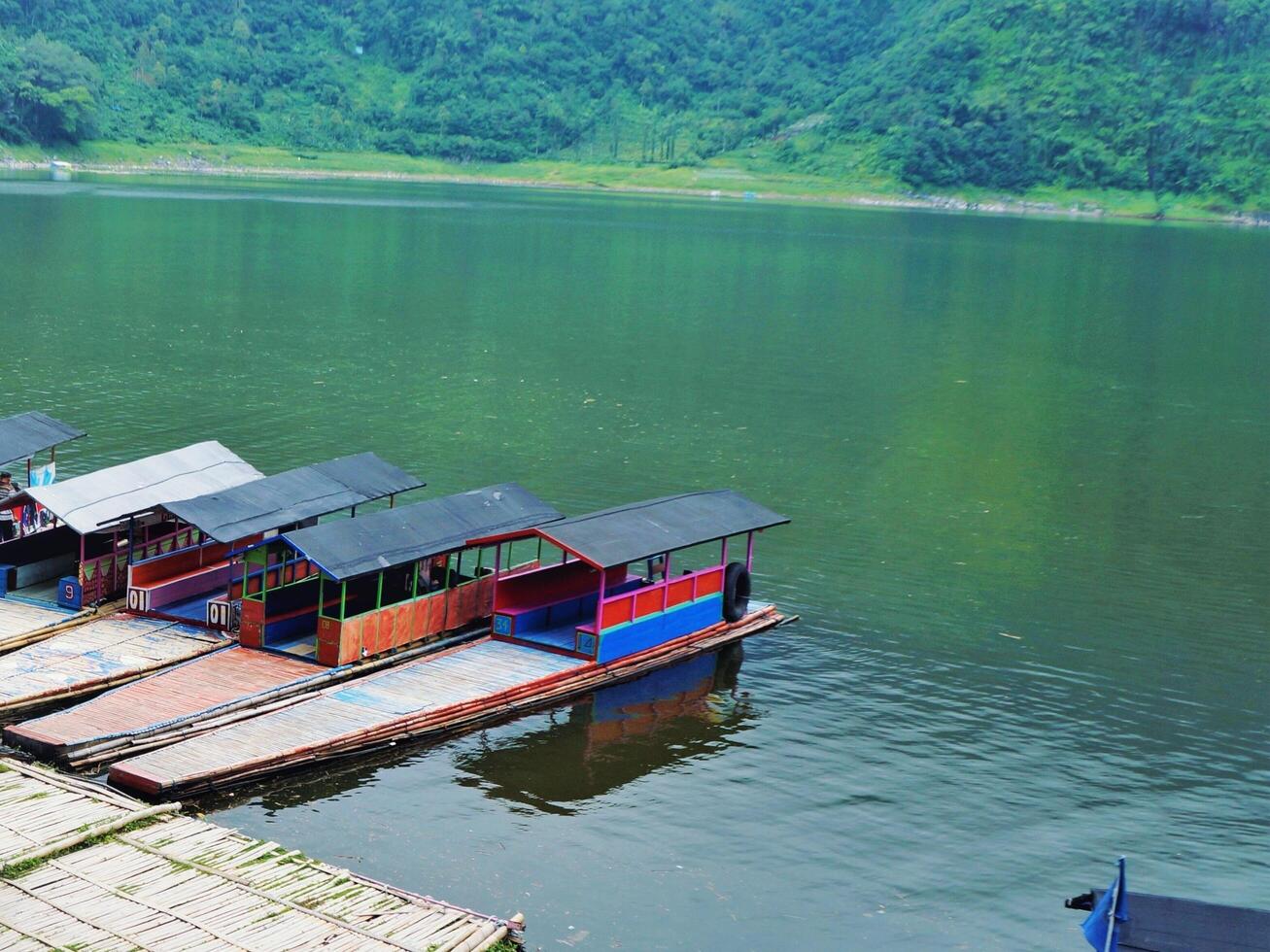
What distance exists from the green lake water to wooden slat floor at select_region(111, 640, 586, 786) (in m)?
0.80

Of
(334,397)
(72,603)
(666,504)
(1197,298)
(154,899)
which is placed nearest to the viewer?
(154,899)

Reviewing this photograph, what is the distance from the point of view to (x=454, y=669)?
3372cm

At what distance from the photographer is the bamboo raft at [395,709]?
2758 cm

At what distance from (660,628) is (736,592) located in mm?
3220

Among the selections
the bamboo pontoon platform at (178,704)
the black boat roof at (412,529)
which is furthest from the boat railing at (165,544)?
the bamboo pontoon platform at (178,704)

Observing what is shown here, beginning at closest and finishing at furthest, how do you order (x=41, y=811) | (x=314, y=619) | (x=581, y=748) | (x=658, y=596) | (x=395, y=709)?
(x=41, y=811)
(x=395, y=709)
(x=581, y=748)
(x=314, y=619)
(x=658, y=596)

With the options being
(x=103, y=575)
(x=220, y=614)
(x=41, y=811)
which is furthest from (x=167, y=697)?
(x=103, y=575)

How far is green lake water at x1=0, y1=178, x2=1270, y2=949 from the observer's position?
27.3 metres

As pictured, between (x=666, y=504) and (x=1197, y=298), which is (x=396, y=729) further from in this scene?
(x=1197, y=298)

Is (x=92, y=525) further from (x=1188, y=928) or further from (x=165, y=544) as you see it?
(x=1188, y=928)

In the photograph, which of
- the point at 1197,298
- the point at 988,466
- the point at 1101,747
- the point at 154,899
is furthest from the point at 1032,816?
the point at 1197,298

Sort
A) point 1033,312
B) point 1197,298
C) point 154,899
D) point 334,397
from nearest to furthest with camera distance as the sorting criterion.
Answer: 1. point 154,899
2. point 334,397
3. point 1033,312
4. point 1197,298

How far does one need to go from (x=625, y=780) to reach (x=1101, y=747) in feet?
35.3

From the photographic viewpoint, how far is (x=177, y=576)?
37.7 meters
